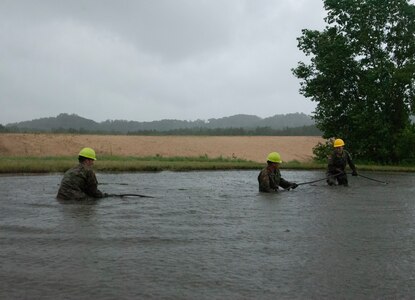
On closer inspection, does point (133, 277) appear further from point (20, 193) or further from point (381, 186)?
point (381, 186)

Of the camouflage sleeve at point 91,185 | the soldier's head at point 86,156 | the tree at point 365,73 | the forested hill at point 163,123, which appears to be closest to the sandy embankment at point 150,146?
the tree at point 365,73

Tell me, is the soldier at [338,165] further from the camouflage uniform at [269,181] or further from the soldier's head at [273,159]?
the soldier's head at [273,159]

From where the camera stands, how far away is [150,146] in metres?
51.8

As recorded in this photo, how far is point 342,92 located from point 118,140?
28.9m

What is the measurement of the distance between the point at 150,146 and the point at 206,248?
45.2m

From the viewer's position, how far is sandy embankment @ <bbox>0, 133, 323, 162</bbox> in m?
44.4

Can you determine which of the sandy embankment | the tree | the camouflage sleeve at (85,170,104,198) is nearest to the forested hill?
the sandy embankment

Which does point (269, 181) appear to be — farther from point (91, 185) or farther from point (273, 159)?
point (91, 185)

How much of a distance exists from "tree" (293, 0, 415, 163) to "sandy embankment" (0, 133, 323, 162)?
13492 mm

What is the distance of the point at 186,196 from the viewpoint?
1349 cm

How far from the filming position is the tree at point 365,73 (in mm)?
29609

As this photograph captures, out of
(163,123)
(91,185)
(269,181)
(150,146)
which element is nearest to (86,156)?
(91,185)

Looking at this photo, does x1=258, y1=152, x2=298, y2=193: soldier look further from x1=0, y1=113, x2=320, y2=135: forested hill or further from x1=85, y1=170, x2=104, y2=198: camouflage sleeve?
x1=0, y1=113, x2=320, y2=135: forested hill

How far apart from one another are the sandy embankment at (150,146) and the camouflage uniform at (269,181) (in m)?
28.6
